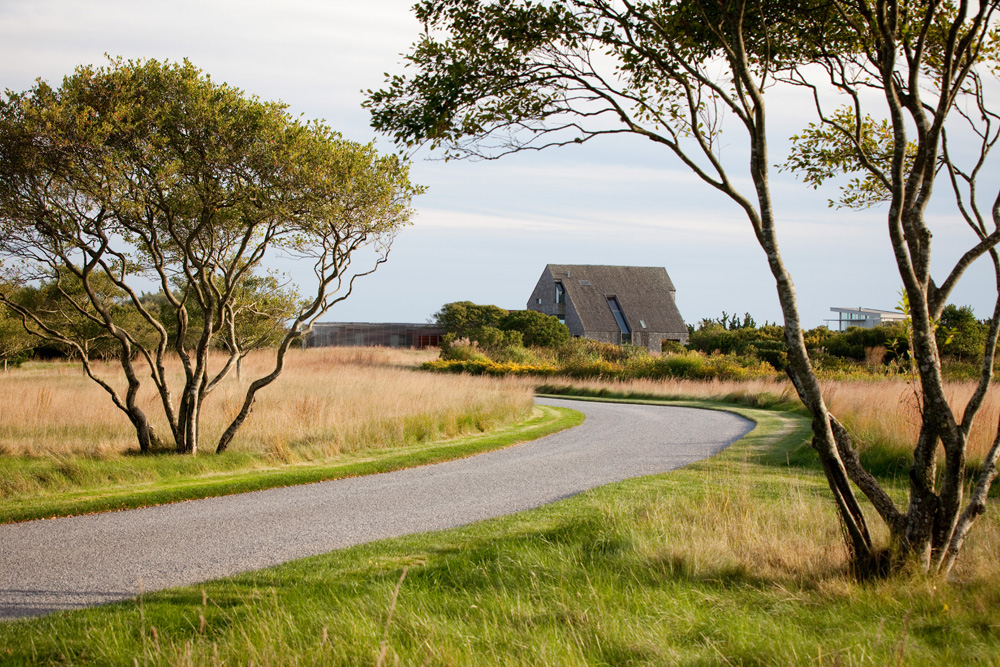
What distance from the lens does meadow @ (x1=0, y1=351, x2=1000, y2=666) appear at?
4.16 metres

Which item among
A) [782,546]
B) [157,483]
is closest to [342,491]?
[157,483]

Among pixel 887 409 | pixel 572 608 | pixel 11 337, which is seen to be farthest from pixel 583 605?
pixel 11 337

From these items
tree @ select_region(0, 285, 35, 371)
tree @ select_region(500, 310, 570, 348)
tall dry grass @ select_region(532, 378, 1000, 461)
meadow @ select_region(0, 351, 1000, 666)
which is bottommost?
meadow @ select_region(0, 351, 1000, 666)

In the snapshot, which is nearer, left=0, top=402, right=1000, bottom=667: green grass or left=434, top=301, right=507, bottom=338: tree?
left=0, top=402, right=1000, bottom=667: green grass

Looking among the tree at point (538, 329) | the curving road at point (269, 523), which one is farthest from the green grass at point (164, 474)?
the tree at point (538, 329)

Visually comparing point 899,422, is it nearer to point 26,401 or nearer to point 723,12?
point 723,12

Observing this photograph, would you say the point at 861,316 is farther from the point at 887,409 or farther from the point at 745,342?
the point at 887,409

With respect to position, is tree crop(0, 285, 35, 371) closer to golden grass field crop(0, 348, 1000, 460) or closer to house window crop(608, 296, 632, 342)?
golden grass field crop(0, 348, 1000, 460)

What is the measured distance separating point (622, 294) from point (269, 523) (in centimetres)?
4514

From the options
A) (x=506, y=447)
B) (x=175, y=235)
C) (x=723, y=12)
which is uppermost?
(x=723, y=12)

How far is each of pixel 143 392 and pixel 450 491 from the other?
11.0m

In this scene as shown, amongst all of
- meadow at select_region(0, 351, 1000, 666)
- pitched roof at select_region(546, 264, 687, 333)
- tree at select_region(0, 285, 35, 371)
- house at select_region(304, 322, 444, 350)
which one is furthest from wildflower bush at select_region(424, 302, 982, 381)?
meadow at select_region(0, 351, 1000, 666)

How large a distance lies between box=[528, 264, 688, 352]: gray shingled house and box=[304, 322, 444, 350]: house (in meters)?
8.44

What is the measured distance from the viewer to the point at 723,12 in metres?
5.92
